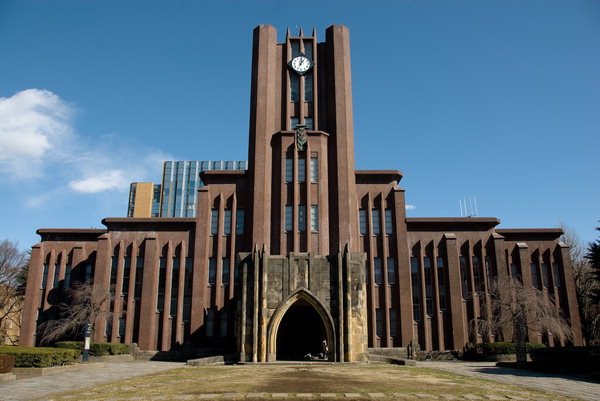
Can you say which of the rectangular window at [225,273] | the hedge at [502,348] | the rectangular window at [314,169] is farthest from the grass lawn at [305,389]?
the rectangular window at [314,169]

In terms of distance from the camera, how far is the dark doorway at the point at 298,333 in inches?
1400

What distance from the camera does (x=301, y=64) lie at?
43562 millimetres

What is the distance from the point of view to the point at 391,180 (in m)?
42.5

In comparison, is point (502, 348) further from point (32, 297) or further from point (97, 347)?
point (32, 297)

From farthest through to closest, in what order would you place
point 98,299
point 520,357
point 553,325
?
point 98,299 → point 553,325 → point 520,357

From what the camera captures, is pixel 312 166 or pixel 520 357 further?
pixel 312 166

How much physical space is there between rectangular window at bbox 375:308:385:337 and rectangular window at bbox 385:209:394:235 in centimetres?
673

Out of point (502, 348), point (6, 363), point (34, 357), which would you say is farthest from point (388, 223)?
point (6, 363)

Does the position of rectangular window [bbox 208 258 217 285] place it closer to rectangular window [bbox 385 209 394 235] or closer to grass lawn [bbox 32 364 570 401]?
rectangular window [bbox 385 209 394 235]

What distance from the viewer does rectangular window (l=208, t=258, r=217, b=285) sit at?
4003cm

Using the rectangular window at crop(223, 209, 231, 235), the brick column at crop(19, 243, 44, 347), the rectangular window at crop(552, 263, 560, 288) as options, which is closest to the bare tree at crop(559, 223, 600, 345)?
the rectangular window at crop(552, 263, 560, 288)

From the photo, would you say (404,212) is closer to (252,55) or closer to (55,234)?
(252,55)

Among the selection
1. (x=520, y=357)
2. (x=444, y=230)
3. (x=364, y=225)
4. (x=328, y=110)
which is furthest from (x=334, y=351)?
(x=328, y=110)

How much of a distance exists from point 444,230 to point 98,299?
2985cm
